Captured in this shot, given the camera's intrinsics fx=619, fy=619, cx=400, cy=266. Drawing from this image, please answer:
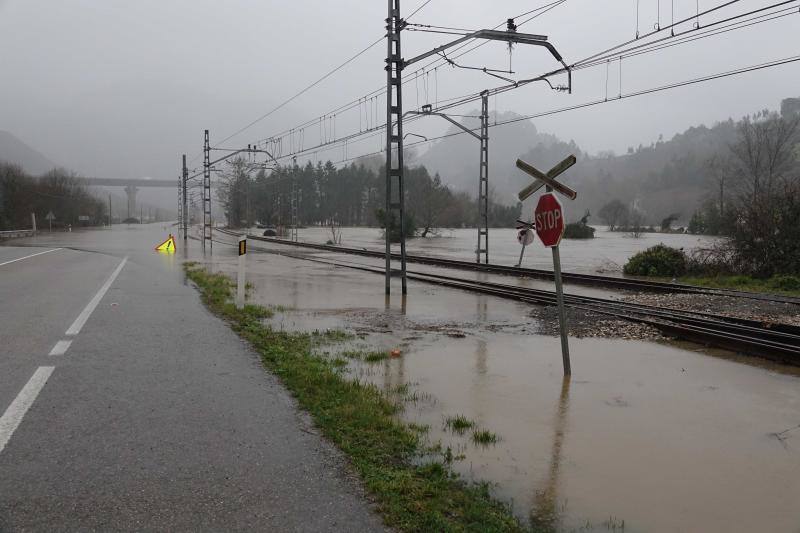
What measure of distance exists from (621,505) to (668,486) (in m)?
0.58

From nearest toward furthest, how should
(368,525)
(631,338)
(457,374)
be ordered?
(368,525) → (457,374) → (631,338)

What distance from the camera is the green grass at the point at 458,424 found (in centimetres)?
576

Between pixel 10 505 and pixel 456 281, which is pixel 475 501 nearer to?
pixel 10 505

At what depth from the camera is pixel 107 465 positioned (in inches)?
178

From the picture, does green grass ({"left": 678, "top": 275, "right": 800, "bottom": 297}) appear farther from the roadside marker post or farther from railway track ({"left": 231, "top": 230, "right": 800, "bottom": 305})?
the roadside marker post

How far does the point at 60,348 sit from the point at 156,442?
439cm

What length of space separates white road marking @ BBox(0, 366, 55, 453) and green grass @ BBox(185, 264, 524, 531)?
249 cm

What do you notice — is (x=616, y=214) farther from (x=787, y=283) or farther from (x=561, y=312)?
(x=561, y=312)

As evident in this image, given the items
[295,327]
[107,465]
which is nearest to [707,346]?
[295,327]

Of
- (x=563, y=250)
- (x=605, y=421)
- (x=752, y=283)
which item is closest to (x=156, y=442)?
(x=605, y=421)

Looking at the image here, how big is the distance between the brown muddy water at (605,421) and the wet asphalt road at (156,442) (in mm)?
1250

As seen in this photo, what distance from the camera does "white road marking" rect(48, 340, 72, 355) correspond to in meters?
8.24

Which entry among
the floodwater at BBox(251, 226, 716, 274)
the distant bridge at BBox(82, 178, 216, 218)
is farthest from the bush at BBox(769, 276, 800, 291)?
the distant bridge at BBox(82, 178, 216, 218)

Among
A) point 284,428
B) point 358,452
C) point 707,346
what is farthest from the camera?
point 707,346
